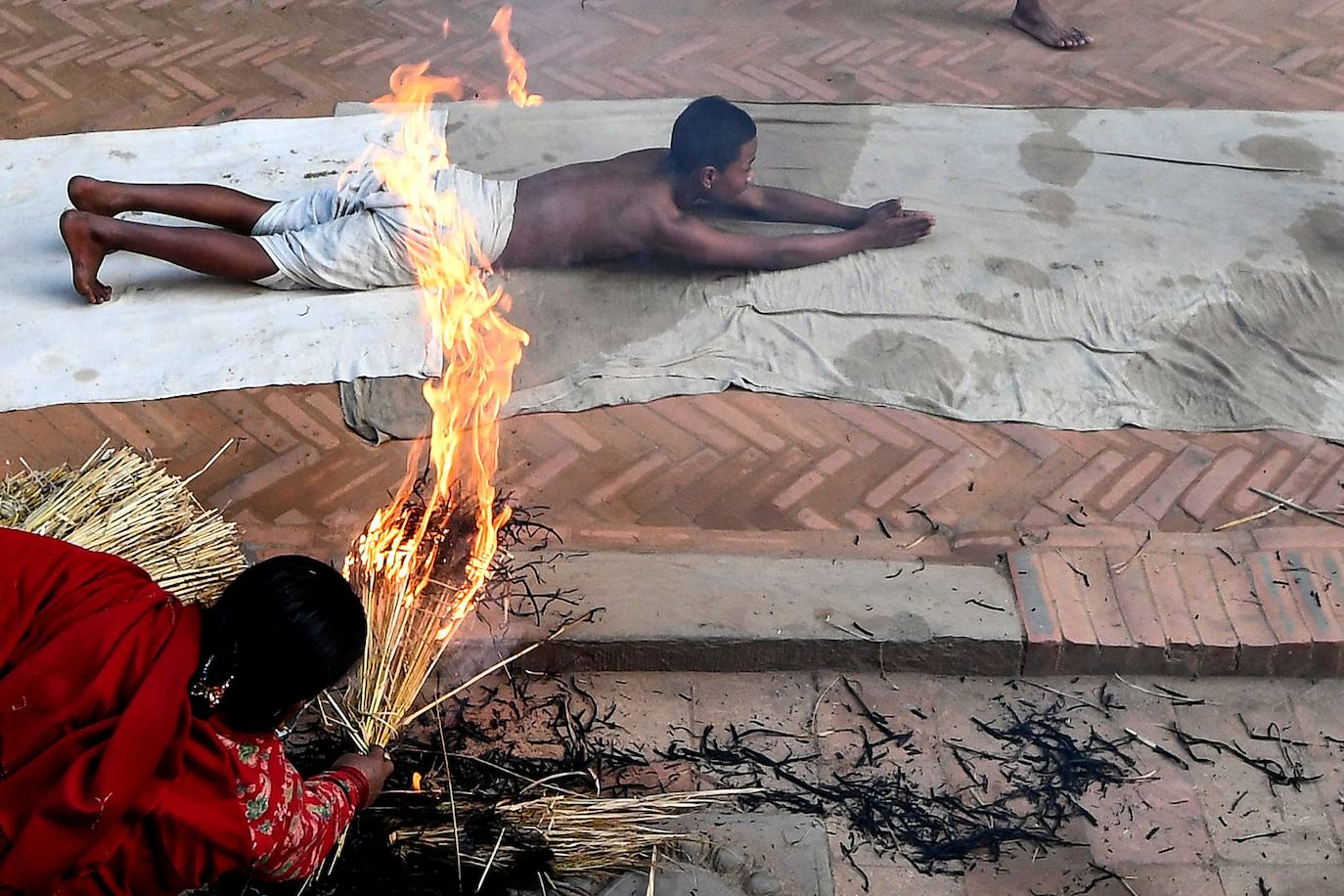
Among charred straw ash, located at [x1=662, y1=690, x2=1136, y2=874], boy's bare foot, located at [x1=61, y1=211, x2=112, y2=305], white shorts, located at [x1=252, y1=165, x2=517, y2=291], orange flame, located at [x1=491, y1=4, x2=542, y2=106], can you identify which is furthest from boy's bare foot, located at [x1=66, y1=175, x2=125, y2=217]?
charred straw ash, located at [x1=662, y1=690, x2=1136, y2=874]

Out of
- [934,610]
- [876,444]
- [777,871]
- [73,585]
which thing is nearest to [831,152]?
[876,444]

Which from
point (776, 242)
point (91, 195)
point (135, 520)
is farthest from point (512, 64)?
point (135, 520)

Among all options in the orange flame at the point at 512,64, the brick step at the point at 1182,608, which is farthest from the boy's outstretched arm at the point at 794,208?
the brick step at the point at 1182,608

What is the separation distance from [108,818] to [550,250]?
3059 millimetres

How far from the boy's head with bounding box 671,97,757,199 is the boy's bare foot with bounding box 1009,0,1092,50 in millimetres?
2505

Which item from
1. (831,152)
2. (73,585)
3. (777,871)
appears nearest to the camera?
(73,585)

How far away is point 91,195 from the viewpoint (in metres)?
4.50

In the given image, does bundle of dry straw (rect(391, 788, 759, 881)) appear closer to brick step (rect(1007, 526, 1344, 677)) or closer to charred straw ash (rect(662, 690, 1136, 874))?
charred straw ash (rect(662, 690, 1136, 874))

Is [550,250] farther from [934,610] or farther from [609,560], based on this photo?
[934,610]

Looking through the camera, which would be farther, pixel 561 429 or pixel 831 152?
pixel 831 152

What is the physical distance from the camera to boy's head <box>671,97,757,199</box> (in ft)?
14.9

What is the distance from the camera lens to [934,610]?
11.1 ft

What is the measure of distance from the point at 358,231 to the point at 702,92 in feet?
6.84

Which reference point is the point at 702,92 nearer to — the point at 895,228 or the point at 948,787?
the point at 895,228
